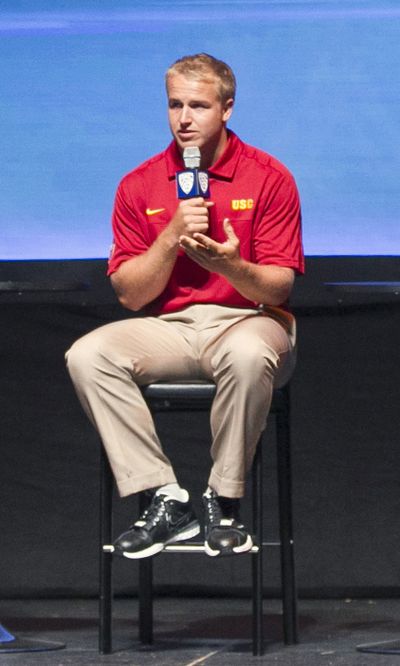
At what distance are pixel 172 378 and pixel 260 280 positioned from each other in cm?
30

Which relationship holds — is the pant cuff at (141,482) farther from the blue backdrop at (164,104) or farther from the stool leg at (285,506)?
the blue backdrop at (164,104)

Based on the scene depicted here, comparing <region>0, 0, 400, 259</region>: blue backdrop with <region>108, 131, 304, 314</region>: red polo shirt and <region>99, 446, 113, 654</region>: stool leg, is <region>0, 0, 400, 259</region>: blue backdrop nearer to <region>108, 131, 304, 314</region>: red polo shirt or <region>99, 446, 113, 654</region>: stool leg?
<region>108, 131, 304, 314</region>: red polo shirt

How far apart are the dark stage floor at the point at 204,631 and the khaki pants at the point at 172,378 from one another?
37 centimetres

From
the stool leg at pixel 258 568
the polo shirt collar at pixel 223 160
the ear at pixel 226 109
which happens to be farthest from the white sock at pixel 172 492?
the ear at pixel 226 109

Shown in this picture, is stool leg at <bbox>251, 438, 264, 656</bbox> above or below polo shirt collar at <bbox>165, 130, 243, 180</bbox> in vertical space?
below

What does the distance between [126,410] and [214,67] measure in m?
0.83

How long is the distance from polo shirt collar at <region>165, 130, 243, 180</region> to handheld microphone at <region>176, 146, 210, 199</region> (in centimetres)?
27

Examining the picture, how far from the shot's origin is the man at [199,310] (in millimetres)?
2838

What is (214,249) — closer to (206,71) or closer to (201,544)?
(206,71)

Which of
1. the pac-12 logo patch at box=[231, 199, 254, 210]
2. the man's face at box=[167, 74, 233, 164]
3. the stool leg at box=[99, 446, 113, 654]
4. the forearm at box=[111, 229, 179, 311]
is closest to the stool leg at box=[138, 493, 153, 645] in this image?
the stool leg at box=[99, 446, 113, 654]

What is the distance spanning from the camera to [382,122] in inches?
146

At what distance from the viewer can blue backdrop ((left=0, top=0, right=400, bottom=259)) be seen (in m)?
3.70

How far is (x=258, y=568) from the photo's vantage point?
9.57 ft

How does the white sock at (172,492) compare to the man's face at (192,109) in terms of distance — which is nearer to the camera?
the white sock at (172,492)
